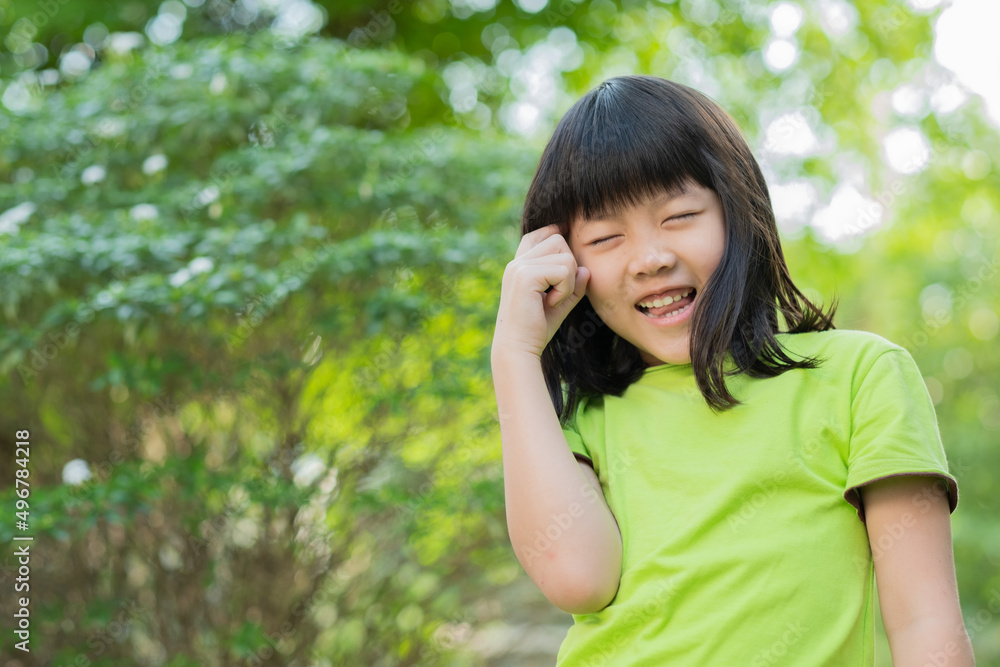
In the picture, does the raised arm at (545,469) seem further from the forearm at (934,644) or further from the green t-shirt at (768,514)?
the forearm at (934,644)

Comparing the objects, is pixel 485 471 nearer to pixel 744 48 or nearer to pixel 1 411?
pixel 1 411

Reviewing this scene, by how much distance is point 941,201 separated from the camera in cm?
634

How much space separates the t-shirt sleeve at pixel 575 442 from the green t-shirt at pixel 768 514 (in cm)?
7

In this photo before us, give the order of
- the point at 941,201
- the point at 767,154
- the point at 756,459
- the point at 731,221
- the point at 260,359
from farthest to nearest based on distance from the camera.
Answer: the point at 941,201, the point at 767,154, the point at 260,359, the point at 731,221, the point at 756,459

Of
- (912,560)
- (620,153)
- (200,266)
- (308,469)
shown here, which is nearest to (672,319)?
(620,153)

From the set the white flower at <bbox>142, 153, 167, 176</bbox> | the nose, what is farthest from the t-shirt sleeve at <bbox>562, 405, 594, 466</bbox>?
the white flower at <bbox>142, 153, 167, 176</bbox>

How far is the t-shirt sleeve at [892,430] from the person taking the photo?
0.98m

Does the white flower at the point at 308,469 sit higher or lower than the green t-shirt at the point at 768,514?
lower

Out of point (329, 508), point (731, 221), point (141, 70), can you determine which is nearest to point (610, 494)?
point (731, 221)

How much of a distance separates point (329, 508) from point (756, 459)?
1939 millimetres

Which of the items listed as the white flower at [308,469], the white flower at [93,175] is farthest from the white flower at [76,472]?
the white flower at [93,175]

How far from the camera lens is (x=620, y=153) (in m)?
1.20

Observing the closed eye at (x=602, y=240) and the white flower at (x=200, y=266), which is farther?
the white flower at (x=200, y=266)

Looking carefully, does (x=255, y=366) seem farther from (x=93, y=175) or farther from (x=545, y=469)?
(x=545, y=469)
